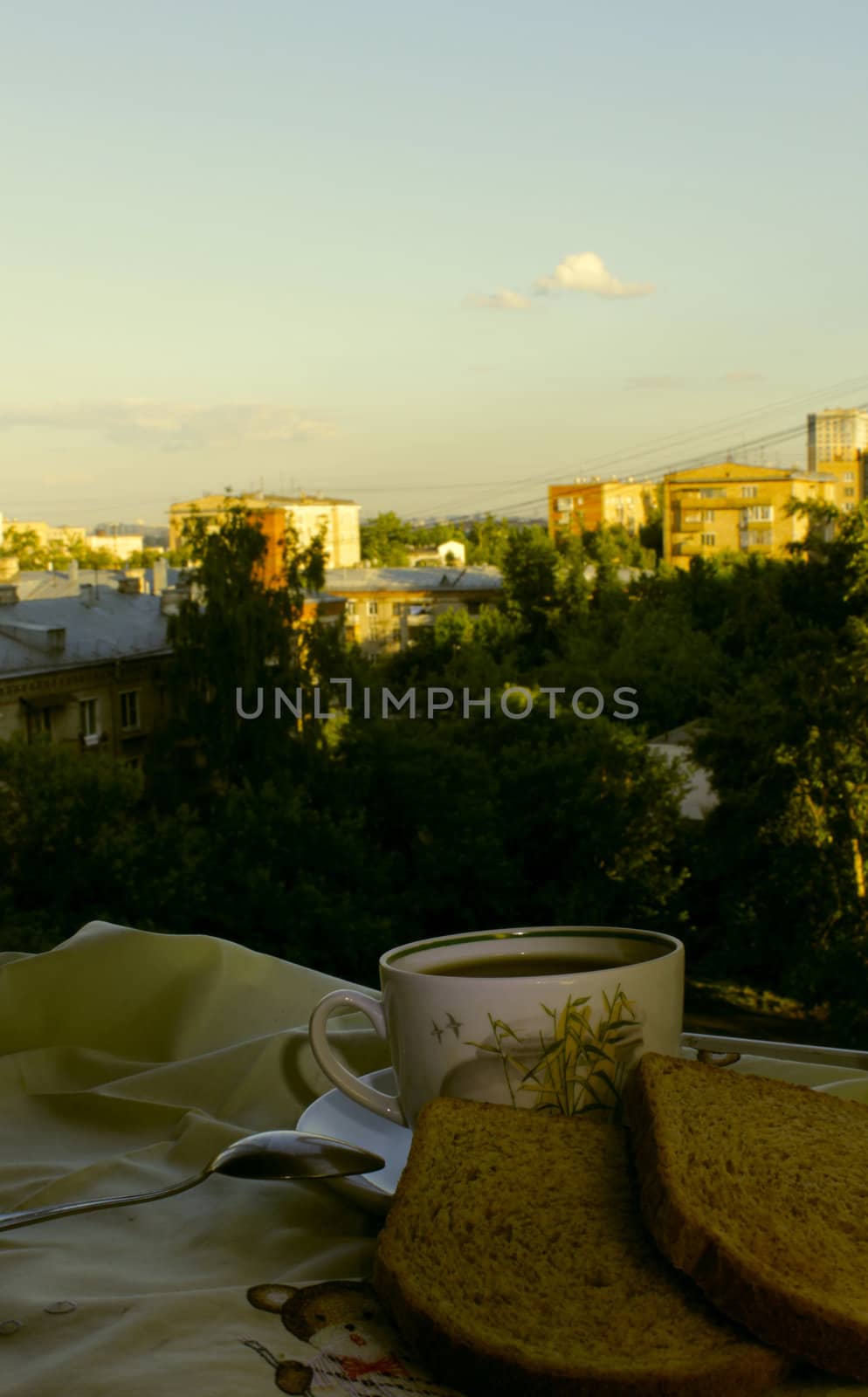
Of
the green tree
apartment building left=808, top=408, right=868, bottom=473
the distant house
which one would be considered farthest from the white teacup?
apartment building left=808, top=408, right=868, bottom=473

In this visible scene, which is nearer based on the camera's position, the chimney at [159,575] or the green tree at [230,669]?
the green tree at [230,669]

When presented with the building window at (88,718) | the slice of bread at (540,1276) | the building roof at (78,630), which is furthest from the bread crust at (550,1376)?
the building window at (88,718)

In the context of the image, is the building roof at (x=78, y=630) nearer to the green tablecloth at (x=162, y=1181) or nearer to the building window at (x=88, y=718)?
the building window at (x=88, y=718)

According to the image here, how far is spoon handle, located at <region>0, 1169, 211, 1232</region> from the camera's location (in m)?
0.51

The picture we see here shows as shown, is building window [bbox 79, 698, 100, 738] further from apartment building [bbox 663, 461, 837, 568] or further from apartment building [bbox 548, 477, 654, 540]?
apartment building [bbox 548, 477, 654, 540]

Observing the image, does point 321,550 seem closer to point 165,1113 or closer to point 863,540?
point 863,540

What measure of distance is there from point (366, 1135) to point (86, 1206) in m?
0.14

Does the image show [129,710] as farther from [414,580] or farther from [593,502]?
[593,502]

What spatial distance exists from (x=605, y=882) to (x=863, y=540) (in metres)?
5.41

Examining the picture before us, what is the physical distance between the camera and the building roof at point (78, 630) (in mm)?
17125

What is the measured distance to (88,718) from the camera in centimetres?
1789

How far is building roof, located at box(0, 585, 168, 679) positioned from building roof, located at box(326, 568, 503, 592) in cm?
1354

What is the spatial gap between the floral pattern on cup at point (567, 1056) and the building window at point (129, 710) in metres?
18.4

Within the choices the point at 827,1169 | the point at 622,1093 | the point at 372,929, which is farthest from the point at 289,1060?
the point at 372,929
